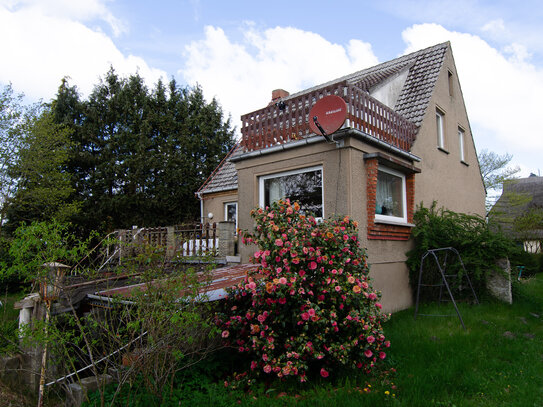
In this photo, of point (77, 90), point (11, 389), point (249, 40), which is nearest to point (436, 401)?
point (11, 389)

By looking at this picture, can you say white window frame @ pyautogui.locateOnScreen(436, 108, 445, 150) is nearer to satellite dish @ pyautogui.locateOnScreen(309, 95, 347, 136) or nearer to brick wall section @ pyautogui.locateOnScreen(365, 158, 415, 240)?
brick wall section @ pyautogui.locateOnScreen(365, 158, 415, 240)

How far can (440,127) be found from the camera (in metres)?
11.8

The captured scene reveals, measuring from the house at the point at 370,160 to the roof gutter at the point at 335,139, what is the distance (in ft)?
0.06

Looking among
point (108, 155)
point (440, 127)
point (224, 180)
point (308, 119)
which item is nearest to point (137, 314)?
point (308, 119)

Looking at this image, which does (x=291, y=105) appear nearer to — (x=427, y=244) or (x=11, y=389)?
(x=427, y=244)

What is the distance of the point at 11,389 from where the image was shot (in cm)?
573

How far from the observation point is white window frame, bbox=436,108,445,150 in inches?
456

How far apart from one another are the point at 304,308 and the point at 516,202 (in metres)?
29.1

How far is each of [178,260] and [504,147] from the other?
117 ft

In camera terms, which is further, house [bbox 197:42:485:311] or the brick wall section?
the brick wall section

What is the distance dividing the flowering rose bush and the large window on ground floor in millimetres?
2254

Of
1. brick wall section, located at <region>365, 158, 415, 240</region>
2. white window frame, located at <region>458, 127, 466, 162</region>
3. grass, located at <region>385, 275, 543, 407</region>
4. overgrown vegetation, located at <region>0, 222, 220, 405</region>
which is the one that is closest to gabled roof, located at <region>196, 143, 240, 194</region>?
brick wall section, located at <region>365, 158, 415, 240</region>

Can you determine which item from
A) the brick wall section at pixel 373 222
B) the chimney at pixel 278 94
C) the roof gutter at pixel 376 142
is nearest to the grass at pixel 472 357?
the brick wall section at pixel 373 222

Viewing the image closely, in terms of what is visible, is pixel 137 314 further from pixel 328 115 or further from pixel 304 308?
pixel 328 115
